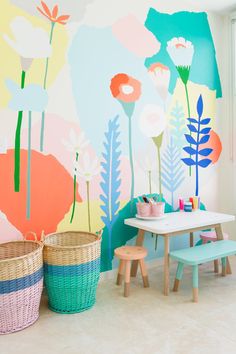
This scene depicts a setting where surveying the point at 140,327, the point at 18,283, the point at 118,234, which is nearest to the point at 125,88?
the point at 118,234

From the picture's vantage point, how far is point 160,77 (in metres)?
3.43

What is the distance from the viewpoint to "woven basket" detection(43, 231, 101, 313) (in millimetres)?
2441

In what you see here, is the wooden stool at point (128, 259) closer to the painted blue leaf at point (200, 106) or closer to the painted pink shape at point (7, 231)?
the painted pink shape at point (7, 231)

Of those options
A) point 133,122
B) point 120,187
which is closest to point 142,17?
point 133,122

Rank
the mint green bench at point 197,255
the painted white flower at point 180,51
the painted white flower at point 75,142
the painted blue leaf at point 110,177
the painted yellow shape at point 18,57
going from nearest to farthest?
the painted yellow shape at point 18,57 < the mint green bench at point 197,255 < the painted white flower at point 75,142 < the painted blue leaf at point 110,177 < the painted white flower at point 180,51

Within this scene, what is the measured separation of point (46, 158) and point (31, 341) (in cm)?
132

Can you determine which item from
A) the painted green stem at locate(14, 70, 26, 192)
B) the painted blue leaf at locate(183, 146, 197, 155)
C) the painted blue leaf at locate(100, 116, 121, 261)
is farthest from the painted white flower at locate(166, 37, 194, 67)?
the painted green stem at locate(14, 70, 26, 192)

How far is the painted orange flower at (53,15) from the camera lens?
2723 mm

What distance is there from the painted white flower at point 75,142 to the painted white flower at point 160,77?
0.98m

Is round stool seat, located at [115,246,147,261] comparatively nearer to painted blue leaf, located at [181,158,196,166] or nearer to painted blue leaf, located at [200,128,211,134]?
painted blue leaf, located at [181,158,196,166]

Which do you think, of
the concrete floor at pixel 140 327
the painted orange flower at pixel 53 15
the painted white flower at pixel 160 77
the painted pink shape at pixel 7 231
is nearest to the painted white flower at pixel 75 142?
the painted pink shape at pixel 7 231

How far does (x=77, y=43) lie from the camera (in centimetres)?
289

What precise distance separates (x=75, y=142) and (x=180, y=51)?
1542 mm

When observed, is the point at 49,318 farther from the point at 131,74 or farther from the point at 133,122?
the point at 131,74
